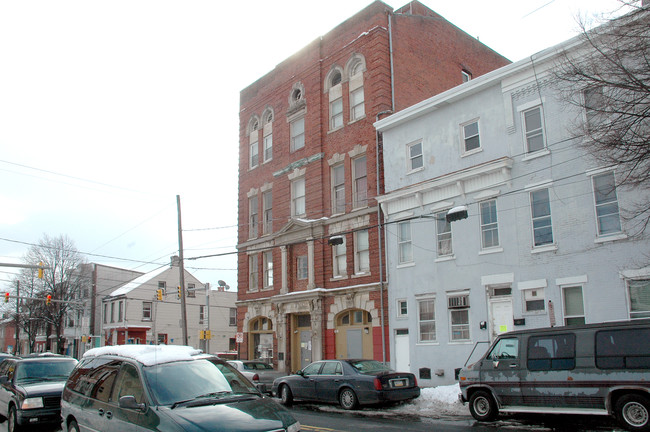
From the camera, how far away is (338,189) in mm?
27938

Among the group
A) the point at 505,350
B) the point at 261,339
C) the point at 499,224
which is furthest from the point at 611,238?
the point at 261,339

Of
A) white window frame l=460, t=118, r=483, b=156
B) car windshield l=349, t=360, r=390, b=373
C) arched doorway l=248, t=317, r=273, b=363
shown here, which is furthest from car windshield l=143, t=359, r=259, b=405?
arched doorway l=248, t=317, r=273, b=363

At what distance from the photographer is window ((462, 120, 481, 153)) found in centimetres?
2145

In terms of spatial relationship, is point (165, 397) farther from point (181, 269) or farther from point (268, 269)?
point (268, 269)

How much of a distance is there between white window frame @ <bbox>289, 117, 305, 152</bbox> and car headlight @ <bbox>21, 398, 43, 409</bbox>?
66.8 feet

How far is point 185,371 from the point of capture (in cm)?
775

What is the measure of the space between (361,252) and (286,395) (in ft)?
30.8

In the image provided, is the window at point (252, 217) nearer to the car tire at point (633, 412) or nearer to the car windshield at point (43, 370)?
the car windshield at point (43, 370)

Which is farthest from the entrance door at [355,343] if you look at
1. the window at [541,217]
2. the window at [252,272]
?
the window at [541,217]

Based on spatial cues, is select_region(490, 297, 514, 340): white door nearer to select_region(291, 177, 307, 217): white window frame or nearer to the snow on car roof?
select_region(291, 177, 307, 217): white window frame

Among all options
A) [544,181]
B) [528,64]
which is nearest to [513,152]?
[544,181]

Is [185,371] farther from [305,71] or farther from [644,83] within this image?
[305,71]

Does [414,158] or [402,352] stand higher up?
[414,158]

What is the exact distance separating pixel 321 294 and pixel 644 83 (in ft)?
58.3
